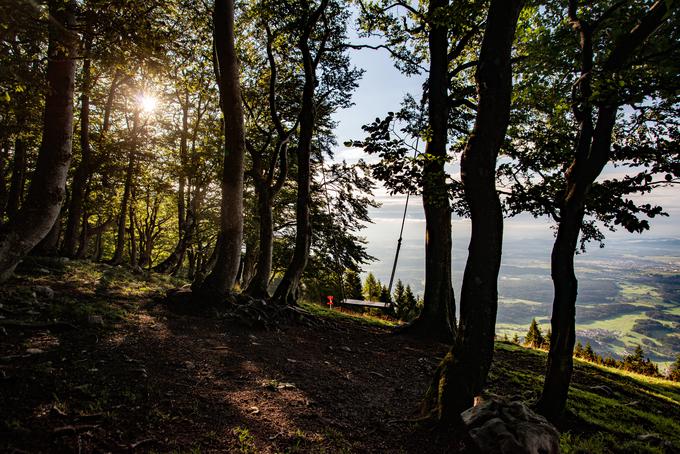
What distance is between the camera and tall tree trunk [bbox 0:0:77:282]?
5.75 m

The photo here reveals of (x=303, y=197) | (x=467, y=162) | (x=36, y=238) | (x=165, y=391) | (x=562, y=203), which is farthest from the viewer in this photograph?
(x=303, y=197)

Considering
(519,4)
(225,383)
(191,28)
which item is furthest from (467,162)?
(191,28)

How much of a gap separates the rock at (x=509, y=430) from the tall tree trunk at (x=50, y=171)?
25.2 feet

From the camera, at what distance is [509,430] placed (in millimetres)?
3297

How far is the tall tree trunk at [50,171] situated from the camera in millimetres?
5754

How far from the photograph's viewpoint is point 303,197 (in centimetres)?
1186

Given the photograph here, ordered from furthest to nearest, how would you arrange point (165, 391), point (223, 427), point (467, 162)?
point (467, 162) → point (165, 391) → point (223, 427)

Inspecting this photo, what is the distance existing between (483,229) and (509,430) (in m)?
2.32

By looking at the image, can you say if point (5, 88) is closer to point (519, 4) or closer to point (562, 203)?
point (519, 4)

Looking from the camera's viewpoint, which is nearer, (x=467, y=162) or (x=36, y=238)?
(x=467, y=162)

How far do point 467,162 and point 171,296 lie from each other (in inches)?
324

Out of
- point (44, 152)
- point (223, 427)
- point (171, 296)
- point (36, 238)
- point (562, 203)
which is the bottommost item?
point (223, 427)

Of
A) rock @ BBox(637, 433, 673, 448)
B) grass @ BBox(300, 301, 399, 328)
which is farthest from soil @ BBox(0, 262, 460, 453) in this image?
grass @ BBox(300, 301, 399, 328)

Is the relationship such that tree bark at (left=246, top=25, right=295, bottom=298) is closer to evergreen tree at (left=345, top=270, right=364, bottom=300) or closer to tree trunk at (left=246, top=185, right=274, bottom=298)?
tree trunk at (left=246, top=185, right=274, bottom=298)
